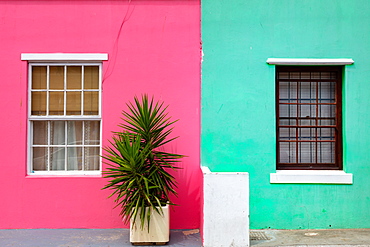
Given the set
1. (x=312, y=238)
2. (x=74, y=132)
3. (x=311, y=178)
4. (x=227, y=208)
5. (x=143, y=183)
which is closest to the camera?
(x=227, y=208)

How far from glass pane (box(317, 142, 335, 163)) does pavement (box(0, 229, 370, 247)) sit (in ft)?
3.57

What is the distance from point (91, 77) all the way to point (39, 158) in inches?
60.7

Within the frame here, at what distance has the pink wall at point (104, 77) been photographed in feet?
19.8

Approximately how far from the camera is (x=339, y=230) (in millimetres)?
5914

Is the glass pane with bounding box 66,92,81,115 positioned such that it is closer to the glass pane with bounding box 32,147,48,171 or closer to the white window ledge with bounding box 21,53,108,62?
the white window ledge with bounding box 21,53,108,62

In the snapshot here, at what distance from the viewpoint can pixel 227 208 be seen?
5043mm

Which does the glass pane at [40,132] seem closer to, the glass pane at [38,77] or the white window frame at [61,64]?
the white window frame at [61,64]

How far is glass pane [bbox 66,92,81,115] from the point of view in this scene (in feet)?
20.2

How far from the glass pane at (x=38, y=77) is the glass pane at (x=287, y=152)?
392cm

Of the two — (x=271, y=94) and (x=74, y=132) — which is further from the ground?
(x=271, y=94)

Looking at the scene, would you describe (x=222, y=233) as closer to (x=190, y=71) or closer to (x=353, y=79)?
(x=190, y=71)

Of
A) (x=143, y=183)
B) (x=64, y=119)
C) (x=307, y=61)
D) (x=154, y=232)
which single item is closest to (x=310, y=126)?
(x=307, y=61)

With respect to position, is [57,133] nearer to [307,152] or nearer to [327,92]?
[307,152]

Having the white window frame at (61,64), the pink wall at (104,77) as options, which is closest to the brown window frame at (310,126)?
the pink wall at (104,77)
